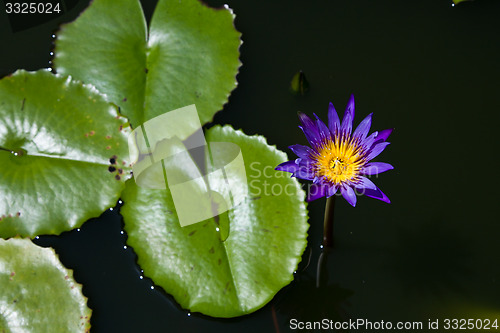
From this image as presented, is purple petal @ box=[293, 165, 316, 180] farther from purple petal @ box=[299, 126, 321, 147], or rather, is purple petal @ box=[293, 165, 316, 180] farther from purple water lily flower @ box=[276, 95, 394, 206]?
purple petal @ box=[299, 126, 321, 147]

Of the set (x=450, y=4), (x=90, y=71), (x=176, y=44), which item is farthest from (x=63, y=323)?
(x=450, y=4)

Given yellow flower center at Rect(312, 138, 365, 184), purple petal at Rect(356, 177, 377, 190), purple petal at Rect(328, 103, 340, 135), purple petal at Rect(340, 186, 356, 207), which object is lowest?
purple petal at Rect(340, 186, 356, 207)

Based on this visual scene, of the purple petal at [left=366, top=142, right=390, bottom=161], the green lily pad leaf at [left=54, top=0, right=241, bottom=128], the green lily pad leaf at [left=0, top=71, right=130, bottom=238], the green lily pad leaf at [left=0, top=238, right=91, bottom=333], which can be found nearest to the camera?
the purple petal at [left=366, top=142, right=390, bottom=161]

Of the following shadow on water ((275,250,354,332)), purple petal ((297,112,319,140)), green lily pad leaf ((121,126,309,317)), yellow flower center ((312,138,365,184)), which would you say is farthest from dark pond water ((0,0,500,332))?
purple petal ((297,112,319,140))

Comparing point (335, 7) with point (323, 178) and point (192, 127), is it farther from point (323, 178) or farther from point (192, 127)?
point (323, 178)

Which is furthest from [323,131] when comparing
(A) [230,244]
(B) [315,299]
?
(B) [315,299]

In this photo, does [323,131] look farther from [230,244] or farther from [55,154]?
[55,154]

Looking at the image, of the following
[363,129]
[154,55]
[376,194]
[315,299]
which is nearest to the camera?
[376,194]
